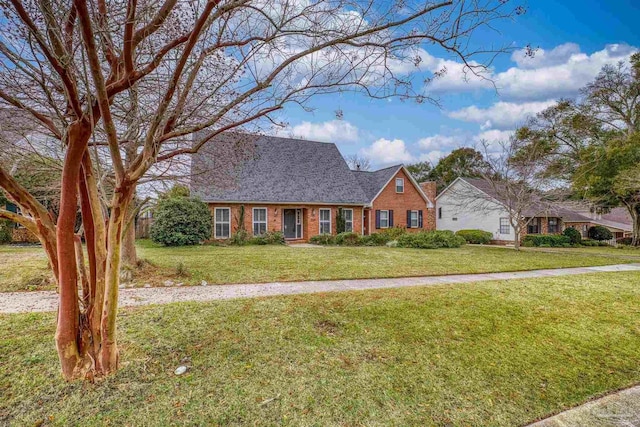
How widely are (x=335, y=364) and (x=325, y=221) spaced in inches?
638

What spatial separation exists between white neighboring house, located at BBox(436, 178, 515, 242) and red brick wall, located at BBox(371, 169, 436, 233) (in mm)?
2677

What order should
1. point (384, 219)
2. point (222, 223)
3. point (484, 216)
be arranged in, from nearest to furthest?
point (222, 223) → point (384, 219) → point (484, 216)

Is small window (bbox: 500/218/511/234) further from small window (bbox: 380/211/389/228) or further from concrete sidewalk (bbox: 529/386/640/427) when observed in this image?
concrete sidewalk (bbox: 529/386/640/427)

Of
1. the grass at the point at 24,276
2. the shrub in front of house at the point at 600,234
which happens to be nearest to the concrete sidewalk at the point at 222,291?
the grass at the point at 24,276

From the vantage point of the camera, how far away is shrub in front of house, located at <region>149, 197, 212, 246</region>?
1471 cm

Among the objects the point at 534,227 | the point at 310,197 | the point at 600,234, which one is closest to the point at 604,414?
the point at 310,197

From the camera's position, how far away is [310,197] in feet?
62.2

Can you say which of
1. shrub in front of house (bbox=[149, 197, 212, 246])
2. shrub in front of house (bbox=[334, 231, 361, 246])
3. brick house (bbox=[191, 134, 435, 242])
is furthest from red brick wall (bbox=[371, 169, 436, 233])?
shrub in front of house (bbox=[149, 197, 212, 246])

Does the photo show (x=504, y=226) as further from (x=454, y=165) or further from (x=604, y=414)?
(x=604, y=414)

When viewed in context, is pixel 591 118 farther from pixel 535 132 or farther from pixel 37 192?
pixel 37 192

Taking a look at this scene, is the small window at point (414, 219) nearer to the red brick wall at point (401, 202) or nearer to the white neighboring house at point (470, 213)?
the red brick wall at point (401, 202)

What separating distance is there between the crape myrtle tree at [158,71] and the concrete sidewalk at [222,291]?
2.60 metres

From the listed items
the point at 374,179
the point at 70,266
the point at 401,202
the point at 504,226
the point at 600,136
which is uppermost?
the point at 600,136

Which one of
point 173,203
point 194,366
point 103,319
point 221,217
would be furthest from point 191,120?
point 221,217
